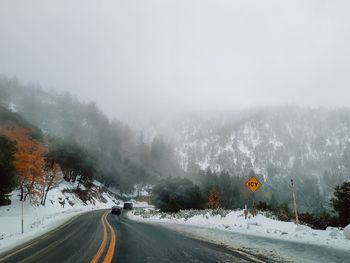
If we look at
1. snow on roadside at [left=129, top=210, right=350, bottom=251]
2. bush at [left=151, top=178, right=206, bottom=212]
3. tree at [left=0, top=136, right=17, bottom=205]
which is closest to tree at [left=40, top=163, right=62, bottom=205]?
tree at [left=0, top=136, right=17, bottom=205]

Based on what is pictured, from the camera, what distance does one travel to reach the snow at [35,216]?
20767 millimetres

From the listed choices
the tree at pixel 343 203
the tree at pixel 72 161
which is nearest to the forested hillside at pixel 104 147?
the tree at pixel 72 161

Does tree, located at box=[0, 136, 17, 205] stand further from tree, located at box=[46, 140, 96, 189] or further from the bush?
tree, located at box=[46, 140, 96, 189]

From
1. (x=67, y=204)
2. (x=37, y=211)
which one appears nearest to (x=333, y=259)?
(x=37, y=211)

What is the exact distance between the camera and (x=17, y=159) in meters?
43.8

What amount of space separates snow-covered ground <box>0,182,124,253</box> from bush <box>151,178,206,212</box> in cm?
1459

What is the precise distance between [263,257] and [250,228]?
37.0 feet

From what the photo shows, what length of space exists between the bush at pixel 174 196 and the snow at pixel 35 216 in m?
14.4

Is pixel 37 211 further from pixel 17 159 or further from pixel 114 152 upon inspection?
pixel 114 152

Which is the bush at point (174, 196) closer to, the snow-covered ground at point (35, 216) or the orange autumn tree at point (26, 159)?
the snow-covered ground at point (35, 216)

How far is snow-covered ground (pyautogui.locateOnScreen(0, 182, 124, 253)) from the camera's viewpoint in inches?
831

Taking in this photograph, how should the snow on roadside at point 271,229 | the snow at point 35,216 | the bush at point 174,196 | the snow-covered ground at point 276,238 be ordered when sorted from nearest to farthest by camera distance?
the snow-covered ground at point 276,238 → the snow on roadside at point 271,229 → the snow at point 35,216 → the bush at point 174,196

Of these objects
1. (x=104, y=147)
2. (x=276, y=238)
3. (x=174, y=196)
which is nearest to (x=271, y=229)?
(x=276, y=238)

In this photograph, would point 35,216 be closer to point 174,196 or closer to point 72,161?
point 174,196
